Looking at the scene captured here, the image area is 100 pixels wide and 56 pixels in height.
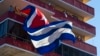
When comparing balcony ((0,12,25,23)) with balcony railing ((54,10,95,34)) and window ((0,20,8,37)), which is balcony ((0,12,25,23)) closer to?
window ((0,20,8,37))

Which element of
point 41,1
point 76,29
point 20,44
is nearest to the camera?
point 20,44

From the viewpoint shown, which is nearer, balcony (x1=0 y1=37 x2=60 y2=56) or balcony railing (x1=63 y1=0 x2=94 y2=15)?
balcony (x1=0 y1=37 x2=60 y2=56)

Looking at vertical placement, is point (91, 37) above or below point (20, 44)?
below

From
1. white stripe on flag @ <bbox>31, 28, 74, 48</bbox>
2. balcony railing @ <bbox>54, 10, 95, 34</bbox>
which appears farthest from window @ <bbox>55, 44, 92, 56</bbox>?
white stripe on flag @ <bbox>31, 28, 74, 48</bbox>

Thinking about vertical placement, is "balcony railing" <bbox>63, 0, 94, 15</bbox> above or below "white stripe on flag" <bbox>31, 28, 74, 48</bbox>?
below

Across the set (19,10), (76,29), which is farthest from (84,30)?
(19,10)

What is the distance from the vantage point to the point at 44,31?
39562 mm

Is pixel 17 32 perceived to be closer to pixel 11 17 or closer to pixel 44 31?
pixel 11 17

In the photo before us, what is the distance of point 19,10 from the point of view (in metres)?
43.2

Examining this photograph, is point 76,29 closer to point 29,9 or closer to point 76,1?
point 76,1

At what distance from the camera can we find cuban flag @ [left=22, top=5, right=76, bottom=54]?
38.5m

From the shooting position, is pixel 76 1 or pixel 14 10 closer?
pixel 14 10

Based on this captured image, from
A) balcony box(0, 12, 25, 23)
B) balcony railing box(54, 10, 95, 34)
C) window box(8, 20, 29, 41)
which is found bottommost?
balcony railing box(54, 10, 95, 34)

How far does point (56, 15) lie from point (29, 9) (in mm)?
6722
